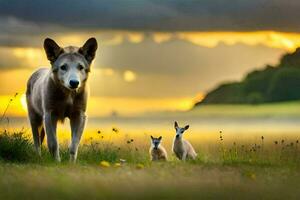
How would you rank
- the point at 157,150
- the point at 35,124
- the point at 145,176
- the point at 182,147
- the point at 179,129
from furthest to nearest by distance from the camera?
the point at 179,129
the point at 182,147
the point at 157,150
the point at 35,124
the point at 145,176

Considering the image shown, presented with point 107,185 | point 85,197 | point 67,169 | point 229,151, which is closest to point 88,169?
point 67,169

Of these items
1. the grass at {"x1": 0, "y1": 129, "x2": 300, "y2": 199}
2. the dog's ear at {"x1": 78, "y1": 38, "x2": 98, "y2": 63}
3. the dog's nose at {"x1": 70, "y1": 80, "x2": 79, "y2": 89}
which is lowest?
the grass at {"x1": 0, "y1": 129, "x2": 300, "y2": 199}

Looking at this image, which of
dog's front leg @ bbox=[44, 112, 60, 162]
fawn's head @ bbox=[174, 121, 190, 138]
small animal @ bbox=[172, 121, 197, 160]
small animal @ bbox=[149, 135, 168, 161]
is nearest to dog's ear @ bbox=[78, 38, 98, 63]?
dog's front leg @ bbox=[44, 112, 60, 162]

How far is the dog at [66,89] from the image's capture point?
1291cm

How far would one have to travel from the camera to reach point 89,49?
43.2 ft

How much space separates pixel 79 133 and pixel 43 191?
15.6 ft

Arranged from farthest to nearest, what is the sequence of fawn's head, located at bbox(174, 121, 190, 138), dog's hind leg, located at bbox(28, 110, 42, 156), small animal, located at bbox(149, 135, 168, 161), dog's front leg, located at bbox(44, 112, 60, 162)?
fawn's head, located at bbox(174, 121, 190, 138) → small animal, located at bbox(149, 135, 168, 161) → dog's hind leg, located at bbox(28, 110, 42, 156) → dog's front leg, located at bbox(44, 112, 60, 162)

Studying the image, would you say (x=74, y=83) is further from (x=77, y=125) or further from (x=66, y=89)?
(x=77, y=125)

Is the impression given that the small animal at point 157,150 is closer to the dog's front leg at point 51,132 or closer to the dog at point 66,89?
the dog at point 66,89

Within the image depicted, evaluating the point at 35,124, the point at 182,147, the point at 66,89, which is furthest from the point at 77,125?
the point at 182,147

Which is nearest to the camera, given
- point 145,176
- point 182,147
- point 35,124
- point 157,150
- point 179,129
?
point 145,176

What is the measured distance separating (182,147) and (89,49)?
495 cm

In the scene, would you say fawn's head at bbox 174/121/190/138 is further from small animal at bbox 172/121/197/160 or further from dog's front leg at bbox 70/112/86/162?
dog's front leg at bbox 70/112/86/162

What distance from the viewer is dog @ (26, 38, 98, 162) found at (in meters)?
12.9
